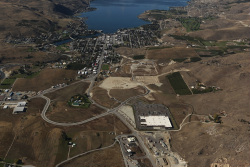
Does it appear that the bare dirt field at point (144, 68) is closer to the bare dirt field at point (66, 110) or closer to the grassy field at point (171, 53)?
the grassy field at point (171, 53)

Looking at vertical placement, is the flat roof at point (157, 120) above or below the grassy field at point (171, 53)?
below

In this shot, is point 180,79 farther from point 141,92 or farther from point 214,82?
point 141,92

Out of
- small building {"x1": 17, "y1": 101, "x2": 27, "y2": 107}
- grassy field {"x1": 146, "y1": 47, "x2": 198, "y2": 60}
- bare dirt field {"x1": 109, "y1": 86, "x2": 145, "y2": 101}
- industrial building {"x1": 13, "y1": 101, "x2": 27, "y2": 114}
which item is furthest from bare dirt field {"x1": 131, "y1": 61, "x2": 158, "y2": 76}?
industrial building {"x1": 13, "y1": 101, "x2": 27, "y2": 114}

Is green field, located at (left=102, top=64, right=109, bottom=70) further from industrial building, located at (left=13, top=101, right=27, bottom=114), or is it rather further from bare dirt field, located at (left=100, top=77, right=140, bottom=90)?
industrial building, located at (left=13, top=101, right=27, bottom=114)

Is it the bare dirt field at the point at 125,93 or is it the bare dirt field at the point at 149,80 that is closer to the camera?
the bare dirt field at the point at 125,93

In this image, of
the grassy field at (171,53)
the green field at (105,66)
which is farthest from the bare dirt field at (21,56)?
the grassy field at (171,53)

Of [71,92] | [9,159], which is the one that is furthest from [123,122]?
[9,159]

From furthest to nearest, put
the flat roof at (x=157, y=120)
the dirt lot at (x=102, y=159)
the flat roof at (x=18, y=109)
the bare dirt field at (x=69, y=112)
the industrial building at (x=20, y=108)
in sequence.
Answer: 1. the flat roof at (x=18, y=109)
2. the industrial building at (x=20, y=108)
3. the bare dirt field at (x=69, y=112)
4. the flat roof at (x=157, y=120)
5. the dirt lot at (x=102, y=159)
